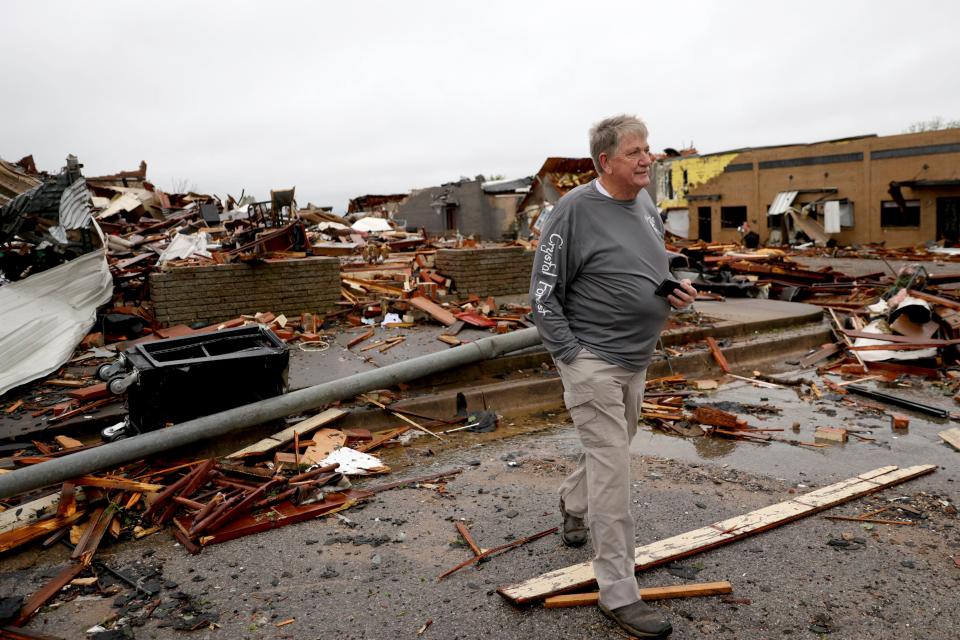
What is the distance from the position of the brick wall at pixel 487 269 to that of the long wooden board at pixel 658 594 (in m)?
7.73

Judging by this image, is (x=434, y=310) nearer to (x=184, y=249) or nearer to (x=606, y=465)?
(x=184, y=249)

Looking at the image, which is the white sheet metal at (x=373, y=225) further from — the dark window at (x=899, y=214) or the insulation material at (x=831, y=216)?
the dark window at (x=899, y=214)

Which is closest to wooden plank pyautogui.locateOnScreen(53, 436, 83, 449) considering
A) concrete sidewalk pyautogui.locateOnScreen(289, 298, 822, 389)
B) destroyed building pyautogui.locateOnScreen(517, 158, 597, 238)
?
concrete sidewalk pyautogui.locateOnScreen(289, 298, 822, 389)

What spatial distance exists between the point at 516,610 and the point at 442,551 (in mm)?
825

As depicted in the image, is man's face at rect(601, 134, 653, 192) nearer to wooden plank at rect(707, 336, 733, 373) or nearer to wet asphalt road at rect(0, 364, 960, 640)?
wet asphalt road at rect(0, 364, 960, 640)

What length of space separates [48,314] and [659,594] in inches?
288

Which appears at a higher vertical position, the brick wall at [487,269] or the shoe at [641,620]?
the brick wall at [487,269]

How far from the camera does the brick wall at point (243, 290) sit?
868 centimetres

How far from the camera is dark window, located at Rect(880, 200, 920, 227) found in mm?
28158

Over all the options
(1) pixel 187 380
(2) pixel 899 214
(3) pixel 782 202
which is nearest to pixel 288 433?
(1) pixel 187 380

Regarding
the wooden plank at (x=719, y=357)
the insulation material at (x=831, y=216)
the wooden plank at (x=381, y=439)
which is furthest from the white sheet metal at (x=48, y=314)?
the insulation material at (x=831, y=216)

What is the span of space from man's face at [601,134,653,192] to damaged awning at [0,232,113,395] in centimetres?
655

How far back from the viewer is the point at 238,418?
5.57 meters

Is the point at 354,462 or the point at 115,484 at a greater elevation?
the point at 115,484
